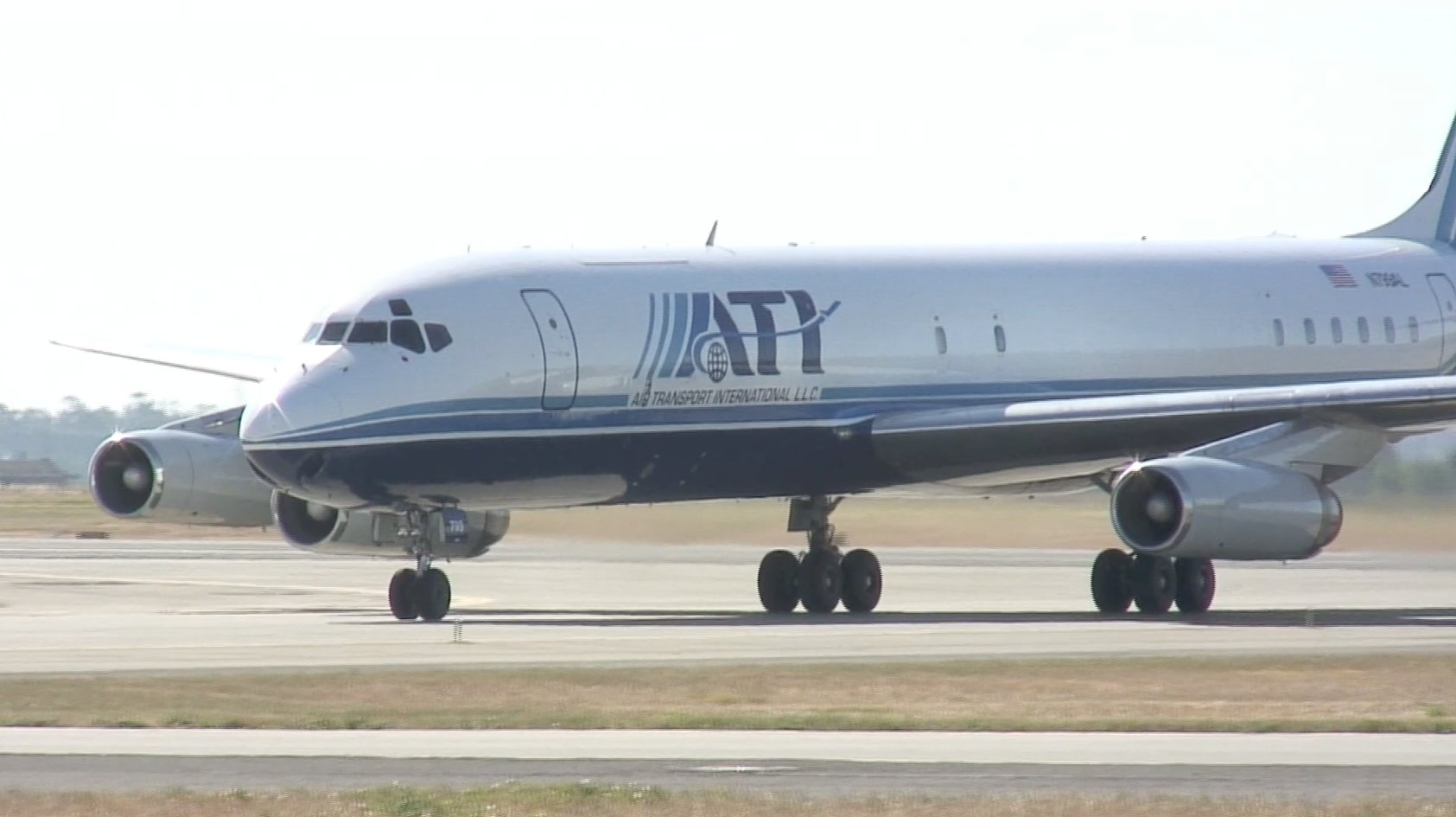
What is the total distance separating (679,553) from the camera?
5838 cm

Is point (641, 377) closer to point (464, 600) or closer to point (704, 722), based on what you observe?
point (464, 600)

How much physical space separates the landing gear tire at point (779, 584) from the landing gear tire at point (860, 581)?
733 millimetres

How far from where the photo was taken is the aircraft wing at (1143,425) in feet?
125

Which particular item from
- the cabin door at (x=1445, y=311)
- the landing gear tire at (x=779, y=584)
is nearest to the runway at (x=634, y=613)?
the landing gear tire at (x=779, y=584)

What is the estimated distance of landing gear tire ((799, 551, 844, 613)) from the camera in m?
41.4

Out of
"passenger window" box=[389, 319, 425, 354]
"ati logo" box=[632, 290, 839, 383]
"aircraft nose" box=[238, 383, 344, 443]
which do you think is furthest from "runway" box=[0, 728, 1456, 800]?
"ati logo" box=[632, 290, 839, 383]

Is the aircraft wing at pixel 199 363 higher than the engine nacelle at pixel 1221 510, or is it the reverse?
the aircraft wing at pixel 199 363

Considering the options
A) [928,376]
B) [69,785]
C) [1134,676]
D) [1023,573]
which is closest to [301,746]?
[69,785]

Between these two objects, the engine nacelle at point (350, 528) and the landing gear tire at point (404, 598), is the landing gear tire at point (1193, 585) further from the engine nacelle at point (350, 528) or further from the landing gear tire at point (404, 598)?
the landing gear tire at point (404, 598)

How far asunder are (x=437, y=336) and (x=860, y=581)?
8.25 metres

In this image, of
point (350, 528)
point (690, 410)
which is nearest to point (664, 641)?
point (690, 410)

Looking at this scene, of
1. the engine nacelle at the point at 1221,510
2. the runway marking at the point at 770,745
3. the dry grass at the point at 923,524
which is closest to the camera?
the runway marking at the point at 770,745

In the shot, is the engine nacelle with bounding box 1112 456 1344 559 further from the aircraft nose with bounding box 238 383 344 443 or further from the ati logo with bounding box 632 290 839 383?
the aircraft nose with bounding box 238 383 344 443

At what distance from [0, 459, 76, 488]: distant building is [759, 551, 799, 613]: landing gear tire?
97.9 metres
